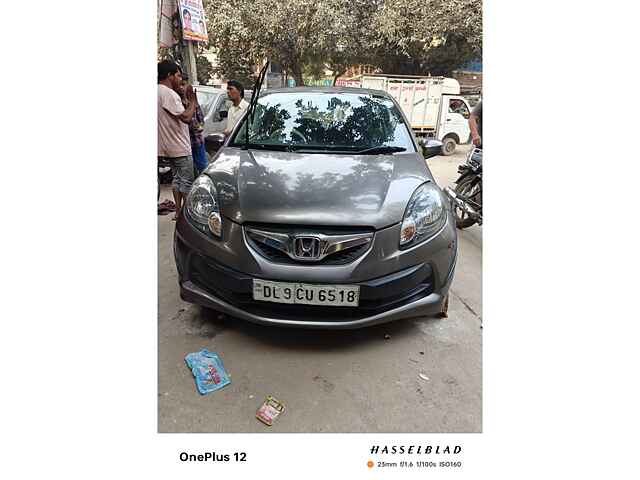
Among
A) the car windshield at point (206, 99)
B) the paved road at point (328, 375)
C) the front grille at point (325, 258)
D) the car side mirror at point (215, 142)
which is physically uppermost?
the car windshield at point (206, 99)

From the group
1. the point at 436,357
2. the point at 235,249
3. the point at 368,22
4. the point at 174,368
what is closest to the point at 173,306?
the point at 174,368

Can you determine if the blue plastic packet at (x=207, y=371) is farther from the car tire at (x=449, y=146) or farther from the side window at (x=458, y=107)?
the side window at (x=458, y=107)

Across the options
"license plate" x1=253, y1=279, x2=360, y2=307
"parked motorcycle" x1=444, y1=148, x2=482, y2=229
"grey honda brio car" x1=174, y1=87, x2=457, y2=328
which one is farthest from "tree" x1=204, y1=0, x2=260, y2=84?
"license plate" x1=253, y1=279, x2=360, y2=307

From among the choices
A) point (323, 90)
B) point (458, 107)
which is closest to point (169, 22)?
point (323, 90)

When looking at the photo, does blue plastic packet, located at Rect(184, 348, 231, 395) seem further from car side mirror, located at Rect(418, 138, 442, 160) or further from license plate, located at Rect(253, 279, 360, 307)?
car side mirror, located at Rect(418, 138, 442, 160)

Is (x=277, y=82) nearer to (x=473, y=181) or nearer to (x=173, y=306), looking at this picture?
(x=473, y=181)

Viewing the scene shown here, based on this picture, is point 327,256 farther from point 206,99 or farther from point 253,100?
point 206,99

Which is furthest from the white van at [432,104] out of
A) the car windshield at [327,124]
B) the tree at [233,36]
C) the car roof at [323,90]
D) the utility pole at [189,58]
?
the car windshield at [327,124]

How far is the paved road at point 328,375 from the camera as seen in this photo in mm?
1578

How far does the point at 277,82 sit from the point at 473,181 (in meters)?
2.32

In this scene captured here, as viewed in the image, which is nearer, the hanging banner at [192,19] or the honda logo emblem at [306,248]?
the honda logo emblem at [306,248]

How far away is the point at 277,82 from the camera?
4.29 metres

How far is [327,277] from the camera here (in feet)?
5.44

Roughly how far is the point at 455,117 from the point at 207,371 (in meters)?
9.51
